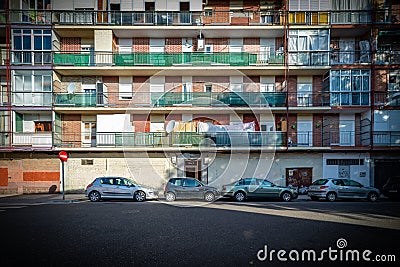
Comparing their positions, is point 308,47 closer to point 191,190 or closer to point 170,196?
point 191,190

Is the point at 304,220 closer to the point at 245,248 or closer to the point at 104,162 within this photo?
the point at 245,248

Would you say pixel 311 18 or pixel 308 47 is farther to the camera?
pixel 311 18

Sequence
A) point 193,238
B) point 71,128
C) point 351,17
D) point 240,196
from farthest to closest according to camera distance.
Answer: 1. point 71,128
2. point 351,17
3. point 240,196
4. point 193,238

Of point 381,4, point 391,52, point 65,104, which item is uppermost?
point 381,4

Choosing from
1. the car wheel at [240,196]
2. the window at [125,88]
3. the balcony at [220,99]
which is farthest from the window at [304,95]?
the window at [125,88]

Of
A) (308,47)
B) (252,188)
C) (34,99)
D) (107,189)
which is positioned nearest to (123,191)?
(107,189)

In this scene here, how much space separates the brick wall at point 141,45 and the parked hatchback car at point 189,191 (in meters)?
11.3

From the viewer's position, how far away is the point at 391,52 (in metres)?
22.0

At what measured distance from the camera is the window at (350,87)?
2162 centimetres

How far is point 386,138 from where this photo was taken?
21453mm

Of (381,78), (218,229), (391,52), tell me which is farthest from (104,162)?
(391,52)

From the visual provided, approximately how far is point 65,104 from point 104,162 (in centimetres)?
499

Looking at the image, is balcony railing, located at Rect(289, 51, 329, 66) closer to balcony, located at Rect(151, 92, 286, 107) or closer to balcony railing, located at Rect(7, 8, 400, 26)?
balcony railing, located at Rect(7, 8, 400, 26)

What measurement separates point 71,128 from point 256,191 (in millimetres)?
14369
